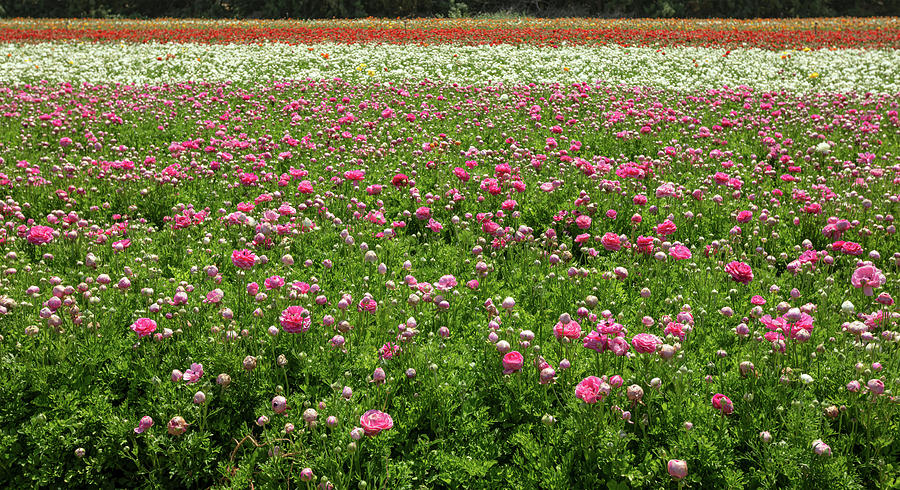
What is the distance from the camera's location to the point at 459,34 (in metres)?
22.4

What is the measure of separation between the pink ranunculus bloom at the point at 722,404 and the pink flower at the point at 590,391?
569 millimetres

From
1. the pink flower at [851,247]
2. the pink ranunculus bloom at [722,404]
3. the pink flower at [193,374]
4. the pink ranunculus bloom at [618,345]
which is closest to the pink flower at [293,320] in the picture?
the pink flower at [193,374]

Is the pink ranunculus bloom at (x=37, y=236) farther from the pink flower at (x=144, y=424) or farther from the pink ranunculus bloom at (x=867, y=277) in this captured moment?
the pink ranunculus bloom at (x=867, y=277)

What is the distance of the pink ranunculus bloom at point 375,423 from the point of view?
240 centimetres

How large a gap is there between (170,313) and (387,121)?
576cm

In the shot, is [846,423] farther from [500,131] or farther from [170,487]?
[500,131]

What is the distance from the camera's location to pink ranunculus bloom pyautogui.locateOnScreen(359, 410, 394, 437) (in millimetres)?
2402

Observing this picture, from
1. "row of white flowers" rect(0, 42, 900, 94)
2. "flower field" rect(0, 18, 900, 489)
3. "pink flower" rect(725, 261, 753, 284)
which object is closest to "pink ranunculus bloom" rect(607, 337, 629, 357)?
"flower field" rect(0, 18, 900, 489)

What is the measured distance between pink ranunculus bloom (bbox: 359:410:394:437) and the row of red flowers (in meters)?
19.1

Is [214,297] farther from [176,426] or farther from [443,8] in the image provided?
[443,8]

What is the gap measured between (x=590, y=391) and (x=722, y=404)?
651 millimetres

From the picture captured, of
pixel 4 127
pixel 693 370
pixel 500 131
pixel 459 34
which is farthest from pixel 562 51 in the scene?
pixel 693 370

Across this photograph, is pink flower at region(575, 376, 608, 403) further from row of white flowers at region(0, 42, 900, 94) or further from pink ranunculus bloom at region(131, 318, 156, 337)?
row of white flowers at region(0, 42, 900, 94)

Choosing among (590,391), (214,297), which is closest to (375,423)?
(590,391)
